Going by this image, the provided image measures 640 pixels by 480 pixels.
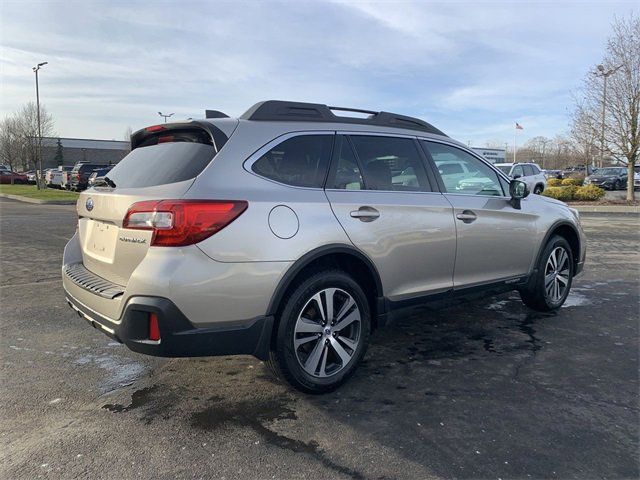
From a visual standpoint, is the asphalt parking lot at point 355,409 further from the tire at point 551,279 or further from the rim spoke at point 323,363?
the tire at point 551,279

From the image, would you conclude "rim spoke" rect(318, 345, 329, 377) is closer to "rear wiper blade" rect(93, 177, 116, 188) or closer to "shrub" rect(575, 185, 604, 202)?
"rear wiper blade" rect(93, 177, 116, 188)

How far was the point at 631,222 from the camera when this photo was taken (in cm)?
1549

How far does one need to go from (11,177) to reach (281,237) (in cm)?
5338

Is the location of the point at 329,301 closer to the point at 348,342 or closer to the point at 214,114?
the point at 348,342

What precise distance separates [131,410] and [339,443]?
1.36 metres

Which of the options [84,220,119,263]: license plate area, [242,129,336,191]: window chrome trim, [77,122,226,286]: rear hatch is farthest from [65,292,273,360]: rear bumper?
[242,129,336,191]: window chrome trim

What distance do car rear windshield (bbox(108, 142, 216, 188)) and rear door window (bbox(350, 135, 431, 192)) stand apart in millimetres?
1201

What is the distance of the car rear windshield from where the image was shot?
3.07 metres

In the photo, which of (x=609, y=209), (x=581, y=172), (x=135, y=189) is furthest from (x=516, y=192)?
(x=581, y=172)

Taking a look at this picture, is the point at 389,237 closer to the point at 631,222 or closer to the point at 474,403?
the point at 474,403

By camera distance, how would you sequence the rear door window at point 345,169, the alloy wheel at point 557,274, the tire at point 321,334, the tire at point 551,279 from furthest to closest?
the alloy wheel at point 557,274
the tire at point 551,279
the rear door window at point 345,169
the tire at point 321,334

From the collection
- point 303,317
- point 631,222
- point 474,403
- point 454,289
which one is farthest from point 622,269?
point 631,222

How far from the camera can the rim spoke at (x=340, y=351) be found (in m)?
3.42

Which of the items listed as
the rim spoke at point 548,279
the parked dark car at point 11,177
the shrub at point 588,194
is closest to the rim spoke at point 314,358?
the rim spoke at point 548,279
